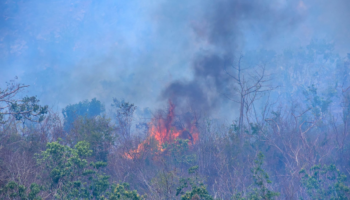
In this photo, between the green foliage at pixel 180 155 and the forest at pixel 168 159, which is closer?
the forest at pixel 168 159

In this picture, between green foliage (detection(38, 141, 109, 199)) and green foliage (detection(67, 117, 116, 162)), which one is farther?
green foliage (detection(67, 117, 116, 162))

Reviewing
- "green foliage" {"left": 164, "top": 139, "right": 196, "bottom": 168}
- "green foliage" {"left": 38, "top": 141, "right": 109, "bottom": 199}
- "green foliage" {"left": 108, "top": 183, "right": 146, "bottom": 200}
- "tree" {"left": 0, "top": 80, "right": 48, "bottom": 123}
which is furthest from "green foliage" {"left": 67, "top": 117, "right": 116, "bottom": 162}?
"green foliage" {"left": 108, "top": 183, "right": 146, "bottom": 200}

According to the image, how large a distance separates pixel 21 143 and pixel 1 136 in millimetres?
1250

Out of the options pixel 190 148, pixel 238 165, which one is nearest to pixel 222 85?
pixel 190 148

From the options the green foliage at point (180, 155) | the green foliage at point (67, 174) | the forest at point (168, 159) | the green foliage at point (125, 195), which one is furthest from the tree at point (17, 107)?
the green foliage at point (180, 155)

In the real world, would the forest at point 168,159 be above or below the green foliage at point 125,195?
above

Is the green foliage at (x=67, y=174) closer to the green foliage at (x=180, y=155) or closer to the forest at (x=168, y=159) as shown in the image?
the forest at (x=168, y=159)

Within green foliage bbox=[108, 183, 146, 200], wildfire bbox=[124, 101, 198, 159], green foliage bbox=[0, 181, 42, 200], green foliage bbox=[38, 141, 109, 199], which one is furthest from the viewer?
wildfire bbox=[124, 101, 198, 159]

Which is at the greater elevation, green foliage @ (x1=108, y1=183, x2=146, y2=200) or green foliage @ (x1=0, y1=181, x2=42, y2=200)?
green foliage @ (x1=108, y1=183, x2=146, y2=200)

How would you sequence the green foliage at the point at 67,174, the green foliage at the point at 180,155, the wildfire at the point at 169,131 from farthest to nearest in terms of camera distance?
the wildfire at the point at 169,131
the green foliage at the point at 180,155
the green foliage at the point at 67,174

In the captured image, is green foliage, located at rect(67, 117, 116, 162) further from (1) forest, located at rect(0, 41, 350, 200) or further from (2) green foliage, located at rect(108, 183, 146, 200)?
(2) green foliage, located at rect(108, 183, 146, 200)

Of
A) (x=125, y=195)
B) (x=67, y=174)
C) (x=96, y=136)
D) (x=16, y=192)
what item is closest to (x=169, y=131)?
(x=96, y=136)

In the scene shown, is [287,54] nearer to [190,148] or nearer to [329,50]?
[329,50]

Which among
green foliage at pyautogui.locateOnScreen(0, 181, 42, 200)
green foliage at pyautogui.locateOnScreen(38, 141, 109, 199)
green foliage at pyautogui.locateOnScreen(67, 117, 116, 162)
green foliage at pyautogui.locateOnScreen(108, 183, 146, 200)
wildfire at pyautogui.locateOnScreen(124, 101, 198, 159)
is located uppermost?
wildfire at pyautogui.locateOnScreen(124, 101, 198, 159)
